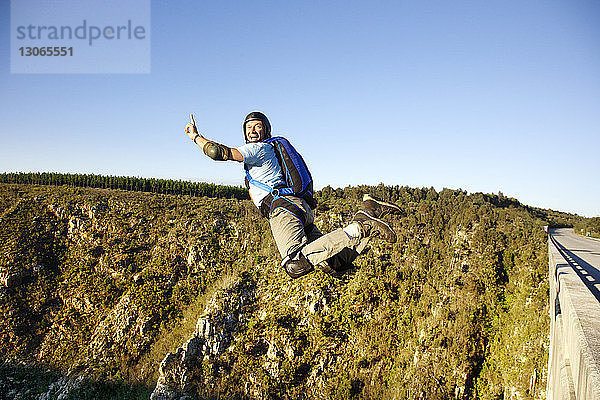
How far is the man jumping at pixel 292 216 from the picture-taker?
532cm

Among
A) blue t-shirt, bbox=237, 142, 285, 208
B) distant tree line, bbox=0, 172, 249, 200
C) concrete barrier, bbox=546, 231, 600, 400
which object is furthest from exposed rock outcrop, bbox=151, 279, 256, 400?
concrete barrier, bbox=546, 231, 600, 400

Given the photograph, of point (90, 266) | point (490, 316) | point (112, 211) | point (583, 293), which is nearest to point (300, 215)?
point (583, 293)

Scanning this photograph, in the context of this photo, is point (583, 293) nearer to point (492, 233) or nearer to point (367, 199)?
point (367, 199)

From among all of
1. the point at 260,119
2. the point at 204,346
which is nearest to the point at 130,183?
the point at 204,346

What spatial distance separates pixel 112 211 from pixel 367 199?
49.9 meters

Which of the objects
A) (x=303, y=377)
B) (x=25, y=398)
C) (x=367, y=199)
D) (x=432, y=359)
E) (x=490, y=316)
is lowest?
(x=25, y=398)

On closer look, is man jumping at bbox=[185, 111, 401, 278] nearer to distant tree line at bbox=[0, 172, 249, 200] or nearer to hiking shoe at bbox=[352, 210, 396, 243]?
hiking shoe at bbox=[352, 210, 396, 243]

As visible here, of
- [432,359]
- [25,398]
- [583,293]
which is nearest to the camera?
[583,293]

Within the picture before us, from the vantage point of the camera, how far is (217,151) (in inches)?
201

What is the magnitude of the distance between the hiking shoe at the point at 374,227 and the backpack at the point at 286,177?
3.47 ft

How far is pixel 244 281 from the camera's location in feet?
118

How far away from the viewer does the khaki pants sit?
537 centimetres

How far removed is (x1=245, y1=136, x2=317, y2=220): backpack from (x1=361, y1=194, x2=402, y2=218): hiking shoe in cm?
114

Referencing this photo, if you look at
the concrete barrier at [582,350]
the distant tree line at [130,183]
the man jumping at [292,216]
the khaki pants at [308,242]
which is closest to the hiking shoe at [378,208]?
the man jumping at [292,216]
